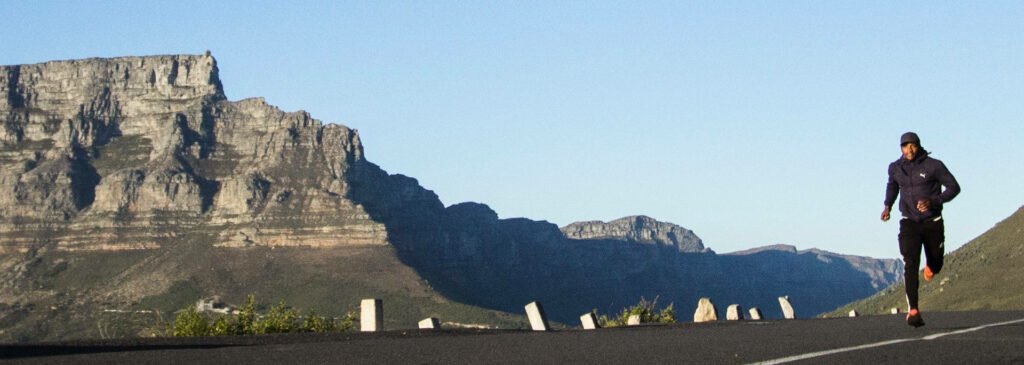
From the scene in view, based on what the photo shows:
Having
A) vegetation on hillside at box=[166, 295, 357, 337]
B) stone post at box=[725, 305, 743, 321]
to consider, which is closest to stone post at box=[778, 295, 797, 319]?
stone post at box=[725, 305, 743, 321]

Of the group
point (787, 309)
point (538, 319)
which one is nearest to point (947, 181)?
point (538, 319)

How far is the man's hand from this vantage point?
18.2 meters

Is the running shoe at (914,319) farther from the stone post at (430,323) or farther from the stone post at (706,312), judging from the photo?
the stone post at (706,312)

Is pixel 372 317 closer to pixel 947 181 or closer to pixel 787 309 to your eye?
pixel 947 181

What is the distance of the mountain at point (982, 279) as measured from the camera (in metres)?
102

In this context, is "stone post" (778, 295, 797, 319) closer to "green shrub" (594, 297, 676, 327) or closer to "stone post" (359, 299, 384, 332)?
"green shrub" (594, 297, 676, 327)

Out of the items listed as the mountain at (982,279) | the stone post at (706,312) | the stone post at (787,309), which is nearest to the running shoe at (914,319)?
the stone post at (706,312)

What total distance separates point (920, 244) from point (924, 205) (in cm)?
53

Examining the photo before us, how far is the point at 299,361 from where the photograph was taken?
13492 mm

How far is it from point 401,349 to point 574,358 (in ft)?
8.46

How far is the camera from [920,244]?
1838 cm

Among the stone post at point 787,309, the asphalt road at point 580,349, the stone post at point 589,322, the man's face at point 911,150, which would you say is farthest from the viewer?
the stone post at point 787,309

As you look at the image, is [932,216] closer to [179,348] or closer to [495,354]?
[495,354]

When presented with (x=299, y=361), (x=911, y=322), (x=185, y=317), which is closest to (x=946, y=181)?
(x=911, y=322)
